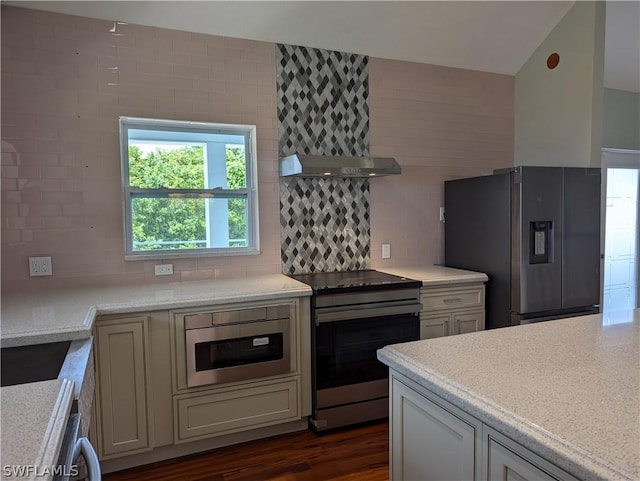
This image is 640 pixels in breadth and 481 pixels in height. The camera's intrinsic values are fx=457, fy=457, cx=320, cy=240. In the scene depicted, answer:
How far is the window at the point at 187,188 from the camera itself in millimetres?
2953

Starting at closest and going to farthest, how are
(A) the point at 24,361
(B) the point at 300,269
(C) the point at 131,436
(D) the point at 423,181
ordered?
(A) the point at 24,361, (C) the point at 131,436, (B) the point at 300,269, (D) the point at 423,181

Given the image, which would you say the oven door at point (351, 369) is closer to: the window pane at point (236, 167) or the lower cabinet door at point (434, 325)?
the lower cabinet door at point (434, 325)

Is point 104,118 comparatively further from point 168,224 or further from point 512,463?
point 512,463

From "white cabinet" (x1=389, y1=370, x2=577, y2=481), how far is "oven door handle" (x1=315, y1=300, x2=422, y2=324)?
4.11ft

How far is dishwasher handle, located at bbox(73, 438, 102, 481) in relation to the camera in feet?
3.38

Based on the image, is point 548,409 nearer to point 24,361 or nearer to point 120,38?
point 24,361

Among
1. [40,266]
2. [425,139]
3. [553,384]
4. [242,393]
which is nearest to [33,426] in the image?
[553,384]

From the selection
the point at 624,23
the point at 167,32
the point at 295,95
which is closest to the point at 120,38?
the point at 167,32

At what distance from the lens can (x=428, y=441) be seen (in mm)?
1323

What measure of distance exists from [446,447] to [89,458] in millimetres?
907

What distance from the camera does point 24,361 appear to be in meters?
1.85

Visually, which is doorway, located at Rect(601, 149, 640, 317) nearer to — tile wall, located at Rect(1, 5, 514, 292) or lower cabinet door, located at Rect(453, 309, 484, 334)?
lower cabinet door, located at Rect(453, 309, 484, 334)

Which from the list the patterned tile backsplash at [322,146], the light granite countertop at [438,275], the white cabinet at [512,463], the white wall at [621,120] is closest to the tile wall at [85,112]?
the patterned tile backsplash at [322,146]

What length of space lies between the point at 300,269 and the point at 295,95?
127cm
